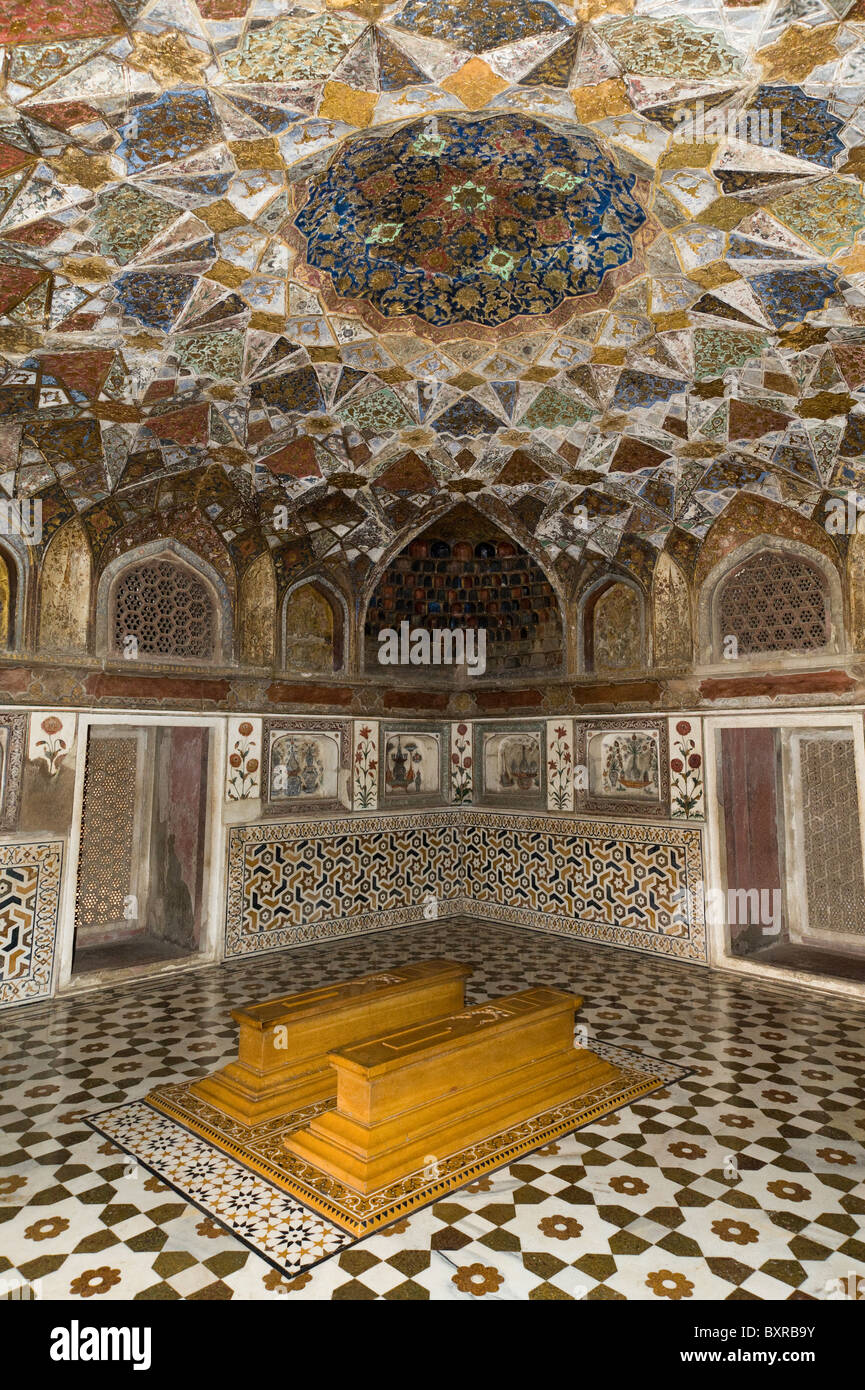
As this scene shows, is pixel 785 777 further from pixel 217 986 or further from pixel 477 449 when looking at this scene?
pixel 217 986

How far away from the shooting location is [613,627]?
9.08 metres

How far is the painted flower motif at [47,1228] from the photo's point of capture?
333 centimetres

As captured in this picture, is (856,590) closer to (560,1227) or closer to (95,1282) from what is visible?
(560,1227)

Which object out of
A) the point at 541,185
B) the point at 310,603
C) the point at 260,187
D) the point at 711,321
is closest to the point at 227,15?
the point at 260,187

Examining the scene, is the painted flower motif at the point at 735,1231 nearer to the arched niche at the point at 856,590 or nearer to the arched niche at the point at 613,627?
the arched niche at the point at 856,590

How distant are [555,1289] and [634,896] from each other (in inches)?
225

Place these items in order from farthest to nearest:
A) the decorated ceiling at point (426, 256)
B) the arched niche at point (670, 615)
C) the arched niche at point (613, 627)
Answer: the arched niche at point (613, 627) → the arched niche at point (670, 615) → the decorated ceiling at point (426, 256)

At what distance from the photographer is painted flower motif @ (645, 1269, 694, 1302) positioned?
2996 mm

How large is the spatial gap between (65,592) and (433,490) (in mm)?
3702

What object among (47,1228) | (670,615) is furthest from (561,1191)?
(670,615)

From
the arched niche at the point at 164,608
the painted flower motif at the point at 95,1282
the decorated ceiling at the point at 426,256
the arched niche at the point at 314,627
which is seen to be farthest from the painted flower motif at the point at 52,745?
the painted flower motif at the point at 95,1282

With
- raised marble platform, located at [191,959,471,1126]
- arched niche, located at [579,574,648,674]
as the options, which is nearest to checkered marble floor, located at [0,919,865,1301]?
raised marble platform, located at [191,959,471,1126]

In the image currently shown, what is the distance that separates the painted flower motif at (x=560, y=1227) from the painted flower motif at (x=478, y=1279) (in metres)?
0.37

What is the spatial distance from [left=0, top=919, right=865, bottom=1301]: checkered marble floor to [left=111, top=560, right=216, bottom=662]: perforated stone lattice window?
3.30 m
